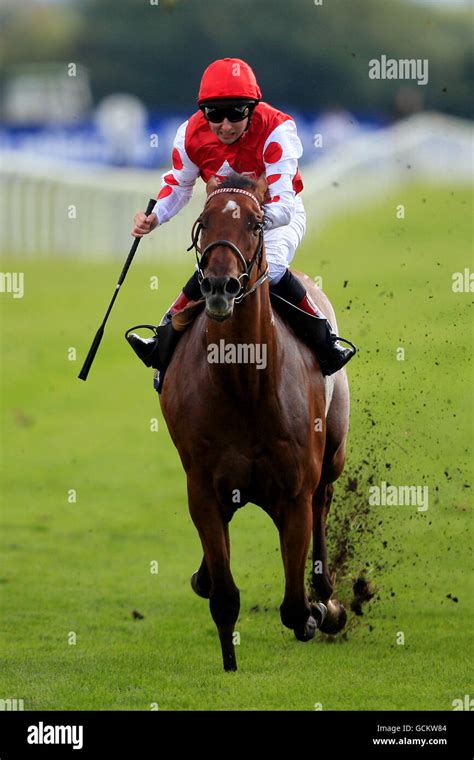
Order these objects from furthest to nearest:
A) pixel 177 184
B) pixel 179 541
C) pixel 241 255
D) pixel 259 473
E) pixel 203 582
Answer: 1. pixel 179 541
2. pixel 203 582
3. pixel 177 184
4. pixel 259 473
5. pixel 241 255

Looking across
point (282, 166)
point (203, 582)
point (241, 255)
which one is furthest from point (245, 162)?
point (203, 582)

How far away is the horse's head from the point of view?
5621mm

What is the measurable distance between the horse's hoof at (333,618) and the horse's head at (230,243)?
2371 millimetres

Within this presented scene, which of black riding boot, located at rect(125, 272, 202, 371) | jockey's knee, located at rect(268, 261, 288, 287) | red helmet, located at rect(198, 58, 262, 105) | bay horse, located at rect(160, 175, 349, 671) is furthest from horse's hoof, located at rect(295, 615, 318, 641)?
red helmet, located at rect(198, 58, 262, 105)

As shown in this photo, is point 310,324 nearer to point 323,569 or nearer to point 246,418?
point 246,418

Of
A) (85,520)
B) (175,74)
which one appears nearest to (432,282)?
(85,520)

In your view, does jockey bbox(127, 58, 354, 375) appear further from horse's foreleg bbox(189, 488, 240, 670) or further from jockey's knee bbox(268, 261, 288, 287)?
horse's foreleg bbox(189, 488, 240, 670)

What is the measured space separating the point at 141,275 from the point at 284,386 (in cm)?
1757

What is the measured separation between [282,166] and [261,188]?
1.40 ft

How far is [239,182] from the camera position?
604 cm

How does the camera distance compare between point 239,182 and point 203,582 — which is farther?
point 203,582

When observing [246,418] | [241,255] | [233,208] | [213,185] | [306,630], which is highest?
[213,185]

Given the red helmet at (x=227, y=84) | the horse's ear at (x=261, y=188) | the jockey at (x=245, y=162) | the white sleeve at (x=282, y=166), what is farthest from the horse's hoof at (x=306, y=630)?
the red helmet at (x=227, y=84)

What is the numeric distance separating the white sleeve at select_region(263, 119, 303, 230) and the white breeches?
248 millimetres
